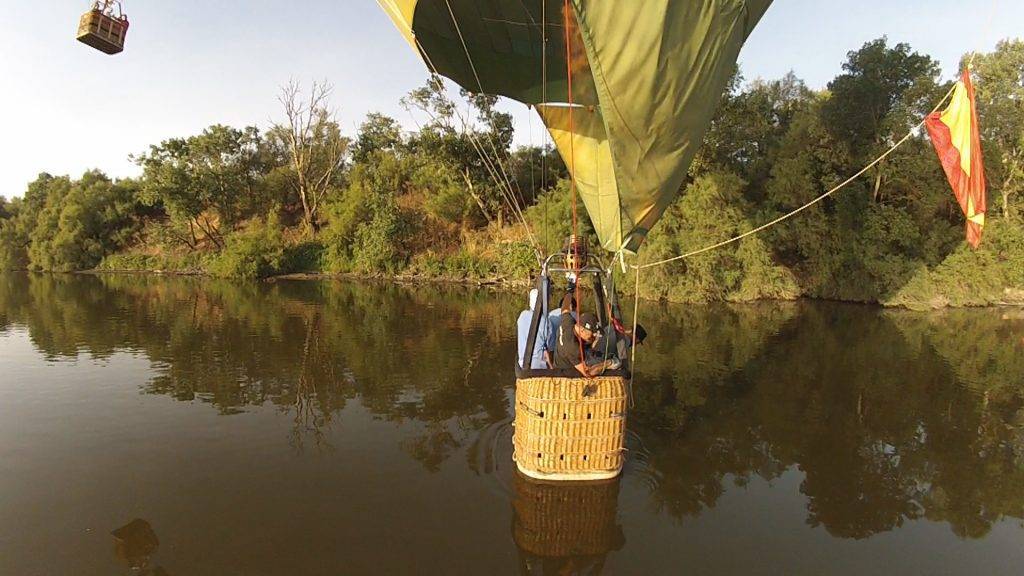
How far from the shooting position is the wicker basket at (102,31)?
7.84 meters

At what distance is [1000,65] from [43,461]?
31.2m

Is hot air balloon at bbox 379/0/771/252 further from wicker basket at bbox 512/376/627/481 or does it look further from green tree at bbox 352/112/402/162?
green tree at bbox 352/112/402/162

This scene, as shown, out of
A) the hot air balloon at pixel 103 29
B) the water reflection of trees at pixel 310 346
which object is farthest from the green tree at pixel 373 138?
the hot air balloon at pixel 103 29

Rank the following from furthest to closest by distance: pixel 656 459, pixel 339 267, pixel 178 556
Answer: pixel 339 267 < pixel 656 459 < pixel 178 556

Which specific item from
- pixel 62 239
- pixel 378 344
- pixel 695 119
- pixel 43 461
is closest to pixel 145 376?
pixel 43 461

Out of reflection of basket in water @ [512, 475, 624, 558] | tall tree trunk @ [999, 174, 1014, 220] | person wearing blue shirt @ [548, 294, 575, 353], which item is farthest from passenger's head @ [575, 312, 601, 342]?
tall tree trunk @ [999, 174, 1014, 220]

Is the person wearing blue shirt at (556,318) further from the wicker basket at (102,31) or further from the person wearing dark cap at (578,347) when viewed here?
the wicker basket at (102,31)

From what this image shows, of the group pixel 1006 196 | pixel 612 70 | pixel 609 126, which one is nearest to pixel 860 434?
pixel 609 126

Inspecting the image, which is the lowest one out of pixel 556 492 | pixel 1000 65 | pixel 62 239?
pixel 556 492

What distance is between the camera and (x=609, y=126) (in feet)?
16.5

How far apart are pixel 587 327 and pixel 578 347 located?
0.27m

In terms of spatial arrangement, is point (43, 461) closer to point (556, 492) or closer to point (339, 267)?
point (556, 492)

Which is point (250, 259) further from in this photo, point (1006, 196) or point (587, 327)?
point (1006, 196)

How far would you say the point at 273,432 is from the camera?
7148 mm
